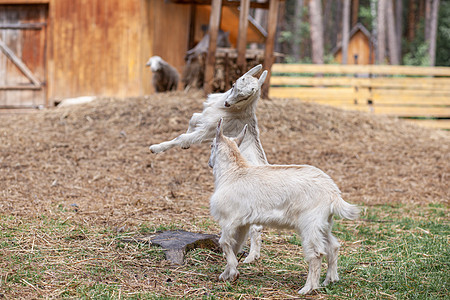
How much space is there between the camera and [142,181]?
8.27 meters

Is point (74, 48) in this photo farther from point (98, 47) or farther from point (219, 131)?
point (219, 131)

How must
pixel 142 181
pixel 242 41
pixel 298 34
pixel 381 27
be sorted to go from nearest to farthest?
pixel 142 181 < pixel 242 41 < pixel 381 27 < pixel 298 34

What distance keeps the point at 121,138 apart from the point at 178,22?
7459mm

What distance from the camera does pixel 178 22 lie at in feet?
54.0

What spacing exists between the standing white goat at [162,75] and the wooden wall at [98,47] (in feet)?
3.93

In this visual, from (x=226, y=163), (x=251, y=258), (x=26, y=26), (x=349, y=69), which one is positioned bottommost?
(x=251, y=258)

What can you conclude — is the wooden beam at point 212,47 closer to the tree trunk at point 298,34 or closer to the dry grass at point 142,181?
the dry grass at point 142,181

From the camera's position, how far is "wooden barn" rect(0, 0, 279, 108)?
45.8ft

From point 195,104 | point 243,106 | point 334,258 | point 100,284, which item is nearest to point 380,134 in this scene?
point 195,104

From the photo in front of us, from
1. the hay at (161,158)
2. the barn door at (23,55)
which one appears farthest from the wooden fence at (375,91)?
the barn door at (23,55)

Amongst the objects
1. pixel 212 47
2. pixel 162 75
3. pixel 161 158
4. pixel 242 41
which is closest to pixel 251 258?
pixel 161 158

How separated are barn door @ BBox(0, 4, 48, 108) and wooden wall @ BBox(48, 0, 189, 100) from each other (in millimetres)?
364

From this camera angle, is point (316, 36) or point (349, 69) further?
point (316, 36)

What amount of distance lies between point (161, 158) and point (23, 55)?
714cm
